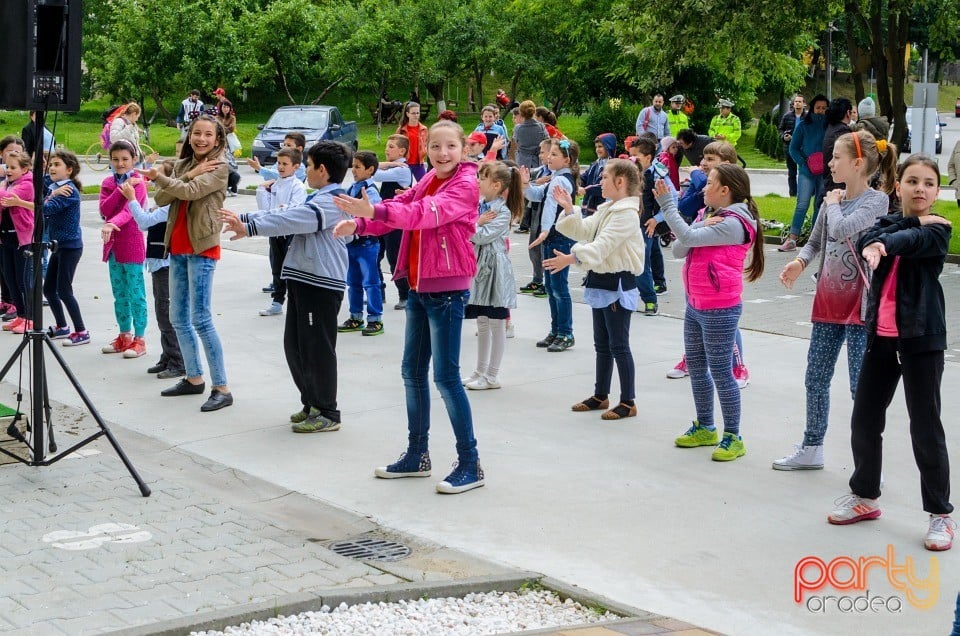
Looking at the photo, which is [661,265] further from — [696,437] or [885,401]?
[885,401]

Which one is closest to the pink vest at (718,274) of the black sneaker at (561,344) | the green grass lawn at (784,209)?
the black sneaker at (561,344)

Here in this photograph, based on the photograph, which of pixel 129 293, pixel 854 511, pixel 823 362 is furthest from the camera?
pixel 129 293

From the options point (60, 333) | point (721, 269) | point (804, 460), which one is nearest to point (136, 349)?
point (60, 333)

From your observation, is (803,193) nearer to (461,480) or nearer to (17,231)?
(17,231)

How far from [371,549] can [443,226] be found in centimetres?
174

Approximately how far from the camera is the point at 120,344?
10.5 m

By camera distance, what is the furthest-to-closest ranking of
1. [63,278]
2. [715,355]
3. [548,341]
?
[63,278], [548,341], [715,355]

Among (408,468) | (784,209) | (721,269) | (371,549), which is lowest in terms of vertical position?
(371,549)

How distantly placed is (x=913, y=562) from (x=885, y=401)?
79 cm

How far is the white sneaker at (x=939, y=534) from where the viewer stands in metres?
5.74

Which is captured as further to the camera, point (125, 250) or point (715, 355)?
point (125, 250)

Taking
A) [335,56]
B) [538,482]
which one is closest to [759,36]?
[538,482]

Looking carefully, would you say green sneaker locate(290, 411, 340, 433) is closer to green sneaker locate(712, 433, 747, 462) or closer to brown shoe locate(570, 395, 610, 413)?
brown shoe locate(570, 395, 610, 413)

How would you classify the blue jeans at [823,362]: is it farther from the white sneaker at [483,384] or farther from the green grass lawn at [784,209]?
the green grass lawn at [784,209]
